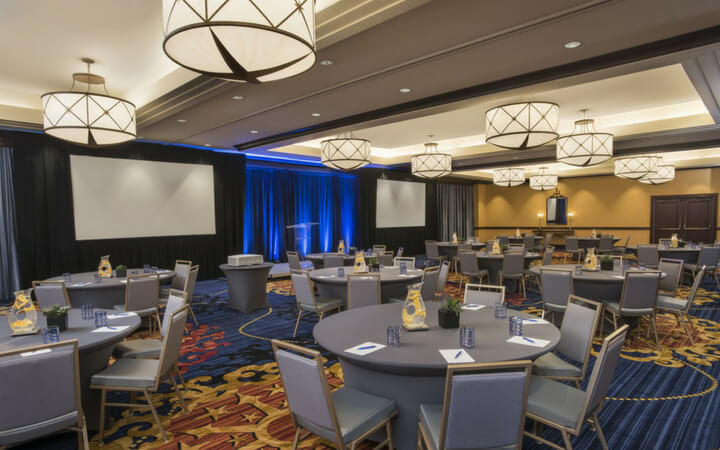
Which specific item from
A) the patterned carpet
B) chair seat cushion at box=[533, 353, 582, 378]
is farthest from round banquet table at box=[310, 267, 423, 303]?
chair seat cushion at box=[533, 353, 582, 378]

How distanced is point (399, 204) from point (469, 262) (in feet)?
22.8

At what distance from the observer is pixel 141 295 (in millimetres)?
4754

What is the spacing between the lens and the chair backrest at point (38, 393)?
6.67 ft

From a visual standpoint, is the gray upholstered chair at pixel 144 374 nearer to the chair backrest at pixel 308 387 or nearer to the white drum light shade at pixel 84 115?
the chair backrest at pixel 308 387

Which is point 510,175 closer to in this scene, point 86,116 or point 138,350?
point 86,116

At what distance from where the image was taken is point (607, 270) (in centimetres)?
549

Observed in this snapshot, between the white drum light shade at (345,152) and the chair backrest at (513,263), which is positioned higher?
the white drum light shade at (345,152)

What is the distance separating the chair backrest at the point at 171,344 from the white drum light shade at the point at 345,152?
4731 mm

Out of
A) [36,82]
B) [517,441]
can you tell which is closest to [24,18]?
[36,82]

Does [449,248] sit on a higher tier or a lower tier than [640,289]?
lower

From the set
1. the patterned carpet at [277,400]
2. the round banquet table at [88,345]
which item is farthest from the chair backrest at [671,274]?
the round banquet table at [88,345]

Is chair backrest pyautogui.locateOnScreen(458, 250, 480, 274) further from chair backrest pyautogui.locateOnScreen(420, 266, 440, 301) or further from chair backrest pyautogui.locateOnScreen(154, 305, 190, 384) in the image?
chair backrest pyautogui.locateOnScreen(154, 305, 190, 384)

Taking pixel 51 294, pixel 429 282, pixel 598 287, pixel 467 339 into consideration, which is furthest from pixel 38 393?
pixel 598 287

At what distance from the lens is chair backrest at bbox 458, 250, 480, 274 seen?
7590mm
